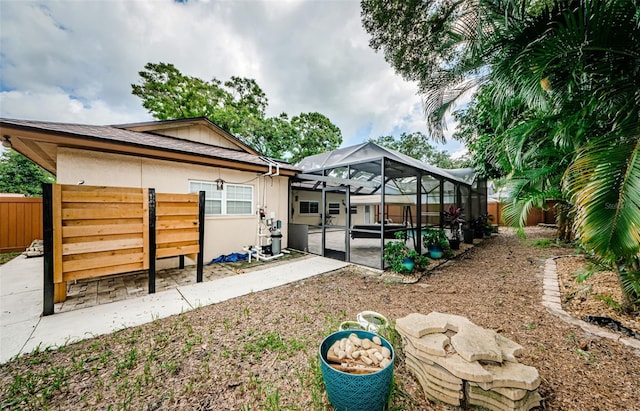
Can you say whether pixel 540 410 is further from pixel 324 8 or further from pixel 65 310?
pixel 324 8

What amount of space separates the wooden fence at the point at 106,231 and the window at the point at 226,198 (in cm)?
148

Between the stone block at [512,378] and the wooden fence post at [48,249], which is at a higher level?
the wooden fence post at [48,249]

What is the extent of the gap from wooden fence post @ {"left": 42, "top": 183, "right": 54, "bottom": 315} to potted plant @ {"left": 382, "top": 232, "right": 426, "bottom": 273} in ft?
19.9

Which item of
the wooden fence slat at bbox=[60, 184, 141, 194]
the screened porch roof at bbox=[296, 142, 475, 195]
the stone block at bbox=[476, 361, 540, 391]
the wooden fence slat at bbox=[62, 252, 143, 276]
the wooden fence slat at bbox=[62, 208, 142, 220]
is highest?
the screened porch roof at bbox=[296, 142, 475, 195]

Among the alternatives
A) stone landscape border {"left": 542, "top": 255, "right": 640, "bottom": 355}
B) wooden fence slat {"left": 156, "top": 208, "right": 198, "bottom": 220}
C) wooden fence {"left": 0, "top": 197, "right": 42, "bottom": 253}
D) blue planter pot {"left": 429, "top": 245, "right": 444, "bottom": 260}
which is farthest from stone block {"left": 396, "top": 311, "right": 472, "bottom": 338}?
wooden fence {"left": 0, "top": 197, "right": 42, "bottom": 253}

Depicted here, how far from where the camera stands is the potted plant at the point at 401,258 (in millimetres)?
5113

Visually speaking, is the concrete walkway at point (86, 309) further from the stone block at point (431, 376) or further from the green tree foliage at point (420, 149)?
the green tree foliage at point (420, 149)

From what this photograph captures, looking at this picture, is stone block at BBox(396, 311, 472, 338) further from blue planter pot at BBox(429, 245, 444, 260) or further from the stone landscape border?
blue planter pot at BBox(429, 245, 444, 260)

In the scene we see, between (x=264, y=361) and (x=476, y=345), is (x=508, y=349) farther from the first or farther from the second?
(x=264, y=361)

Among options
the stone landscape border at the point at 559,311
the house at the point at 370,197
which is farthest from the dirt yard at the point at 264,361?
the house at the point at 370,197

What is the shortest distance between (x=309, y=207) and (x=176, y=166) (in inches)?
322

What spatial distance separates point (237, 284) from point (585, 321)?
5593 mm

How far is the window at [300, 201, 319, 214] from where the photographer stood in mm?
12688

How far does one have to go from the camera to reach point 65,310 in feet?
11.1
